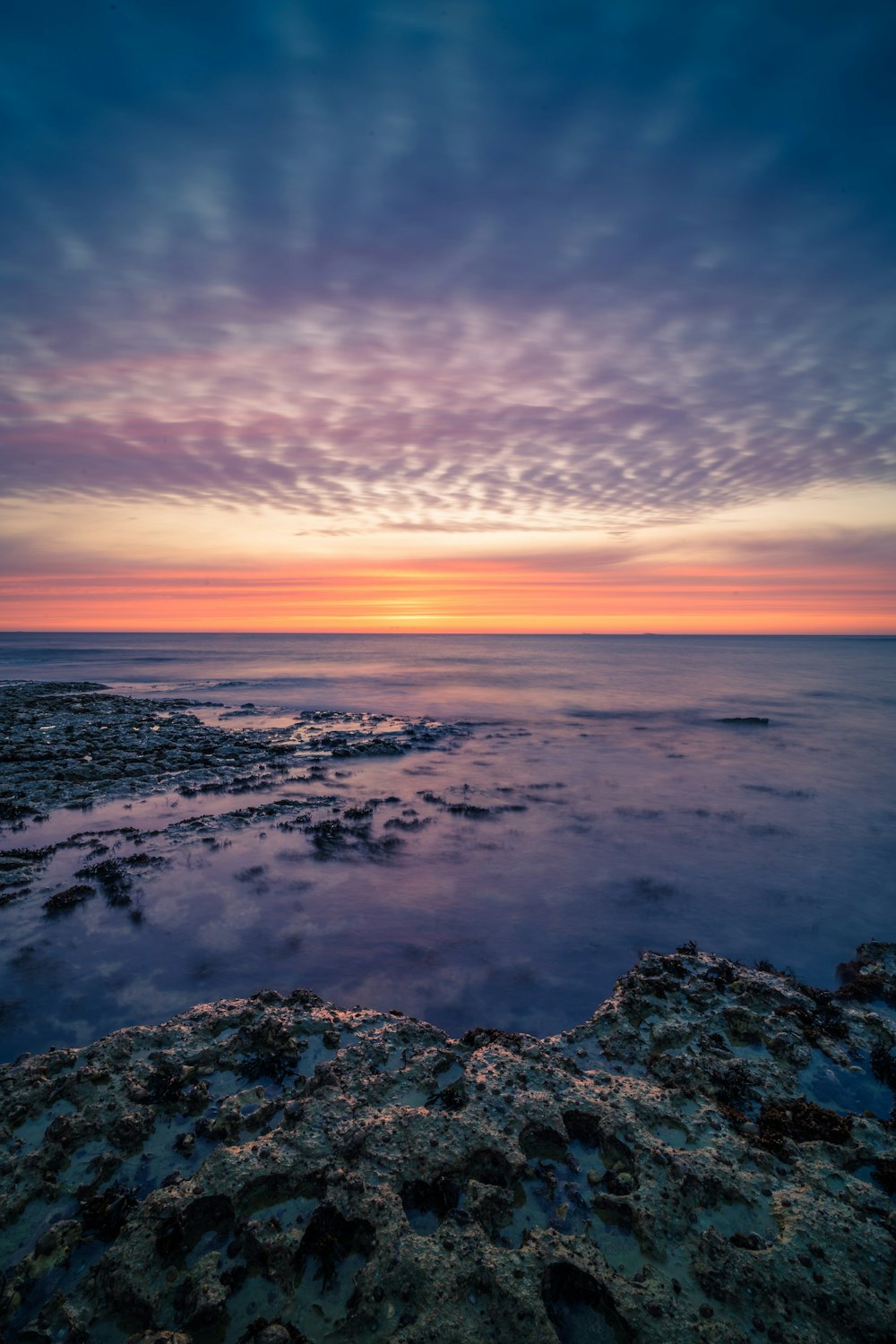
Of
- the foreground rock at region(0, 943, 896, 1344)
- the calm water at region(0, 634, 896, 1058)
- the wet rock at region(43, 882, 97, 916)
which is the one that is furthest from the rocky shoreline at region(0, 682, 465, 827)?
the foreground rock at region(0, 943, 896, 1344)

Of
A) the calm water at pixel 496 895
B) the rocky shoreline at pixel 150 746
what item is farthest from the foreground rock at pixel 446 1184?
the rocky shoreline at pixel 150 746

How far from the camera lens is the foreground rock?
2.79 m

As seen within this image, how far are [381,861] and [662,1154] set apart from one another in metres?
5.75

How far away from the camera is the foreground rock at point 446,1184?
2793 millimetres

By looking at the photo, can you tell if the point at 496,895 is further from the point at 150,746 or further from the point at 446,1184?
the point at 150,746

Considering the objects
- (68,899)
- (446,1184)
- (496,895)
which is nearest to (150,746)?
(68,899)

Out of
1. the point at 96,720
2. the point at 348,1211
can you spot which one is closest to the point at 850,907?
the point at 348,1211

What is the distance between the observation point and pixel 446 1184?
3412 millimetres

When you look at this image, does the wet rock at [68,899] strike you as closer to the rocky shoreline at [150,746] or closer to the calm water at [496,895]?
the calm water at [496,895]

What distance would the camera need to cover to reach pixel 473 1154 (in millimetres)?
3561

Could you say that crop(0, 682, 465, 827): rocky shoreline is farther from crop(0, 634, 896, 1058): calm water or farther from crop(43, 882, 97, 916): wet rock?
crop(43, 882, 97, 916): wet rock

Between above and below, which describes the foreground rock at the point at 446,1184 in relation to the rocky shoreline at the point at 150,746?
below

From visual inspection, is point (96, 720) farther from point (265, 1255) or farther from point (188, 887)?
point (265, 1255)

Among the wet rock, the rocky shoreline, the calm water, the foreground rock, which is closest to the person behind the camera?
the foreground rock
